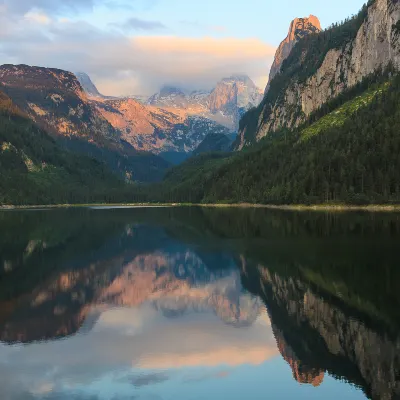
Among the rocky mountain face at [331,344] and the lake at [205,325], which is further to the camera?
the lake at [205,325]

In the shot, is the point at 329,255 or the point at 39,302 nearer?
the point at 39,302

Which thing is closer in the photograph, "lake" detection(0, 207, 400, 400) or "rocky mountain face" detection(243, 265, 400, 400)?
"rocky mountain face" detection(243, 265, 400, 400)

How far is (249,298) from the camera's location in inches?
2039

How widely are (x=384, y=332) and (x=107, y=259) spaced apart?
5237 centimetres

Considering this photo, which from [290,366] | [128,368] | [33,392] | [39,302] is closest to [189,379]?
[128,368]

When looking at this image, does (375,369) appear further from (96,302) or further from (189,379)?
(96,302)

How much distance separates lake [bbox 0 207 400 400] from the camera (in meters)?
29.7

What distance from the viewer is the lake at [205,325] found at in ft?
97.4

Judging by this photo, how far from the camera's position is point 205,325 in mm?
43438

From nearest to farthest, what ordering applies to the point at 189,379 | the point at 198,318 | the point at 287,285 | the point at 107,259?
the point at 189,379 → the point at 198,318 → the point at 287,285 → the point at 107,259

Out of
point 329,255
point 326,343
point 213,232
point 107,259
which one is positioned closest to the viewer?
point 326,343

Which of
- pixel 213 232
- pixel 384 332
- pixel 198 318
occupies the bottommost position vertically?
pixel 213 232

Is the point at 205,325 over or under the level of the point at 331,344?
under

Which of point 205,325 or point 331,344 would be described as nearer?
point 331,344
